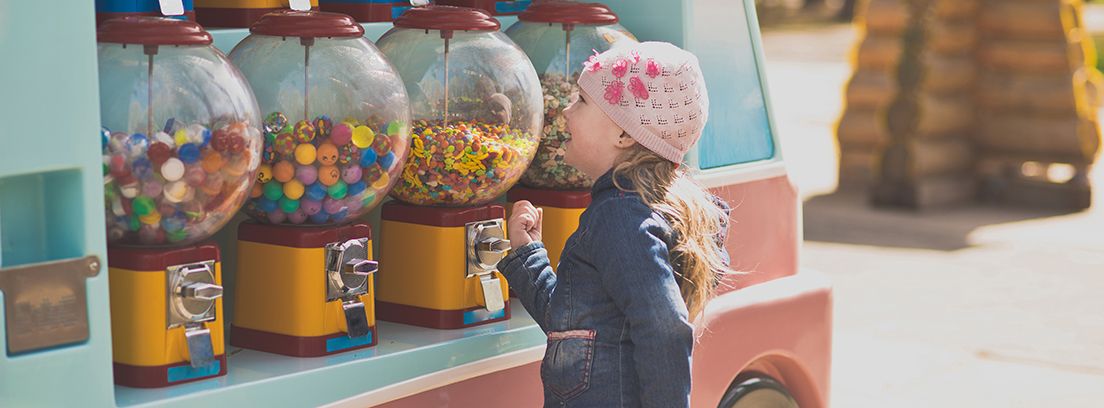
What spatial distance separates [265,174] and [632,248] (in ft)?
2.10

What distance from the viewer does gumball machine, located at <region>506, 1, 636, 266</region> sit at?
299 centimetres

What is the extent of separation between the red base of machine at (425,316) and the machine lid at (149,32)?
29.2 inches

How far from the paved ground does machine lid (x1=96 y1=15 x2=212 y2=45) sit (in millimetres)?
3533

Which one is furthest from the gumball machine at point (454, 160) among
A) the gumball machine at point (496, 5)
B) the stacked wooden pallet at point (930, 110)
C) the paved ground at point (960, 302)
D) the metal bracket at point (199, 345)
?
the stacked wooden pallet at point (930, 110)

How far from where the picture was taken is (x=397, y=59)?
106 inches

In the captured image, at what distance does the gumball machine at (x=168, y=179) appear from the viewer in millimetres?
2184

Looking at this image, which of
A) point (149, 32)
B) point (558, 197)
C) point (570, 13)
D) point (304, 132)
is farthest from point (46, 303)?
point (570, 13)

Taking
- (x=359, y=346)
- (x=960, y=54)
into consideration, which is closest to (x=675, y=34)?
(x=359, y=346)

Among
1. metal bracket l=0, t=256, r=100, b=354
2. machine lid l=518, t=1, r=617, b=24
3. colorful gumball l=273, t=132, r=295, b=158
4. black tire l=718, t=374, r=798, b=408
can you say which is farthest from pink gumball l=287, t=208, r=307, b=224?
black tire l=718, t=374, r=798, b=408

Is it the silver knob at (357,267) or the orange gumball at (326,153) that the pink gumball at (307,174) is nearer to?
the orange gumball at (326,153)

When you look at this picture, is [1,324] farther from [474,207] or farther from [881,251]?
[881,251]

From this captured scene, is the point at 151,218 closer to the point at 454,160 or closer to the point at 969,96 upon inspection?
the point at 454,160

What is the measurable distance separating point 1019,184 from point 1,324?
8.39 metres

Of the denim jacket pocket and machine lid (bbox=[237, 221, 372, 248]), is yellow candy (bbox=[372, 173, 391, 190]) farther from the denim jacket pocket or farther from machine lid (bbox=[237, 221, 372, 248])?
the denim jacket pocket
